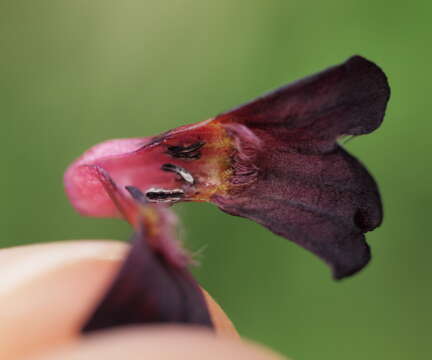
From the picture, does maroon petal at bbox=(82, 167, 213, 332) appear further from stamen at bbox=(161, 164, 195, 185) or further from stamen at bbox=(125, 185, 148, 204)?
stamen at bbox=(161, 164, 195, 185)

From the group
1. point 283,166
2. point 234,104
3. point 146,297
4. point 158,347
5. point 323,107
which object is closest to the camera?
point 158,347

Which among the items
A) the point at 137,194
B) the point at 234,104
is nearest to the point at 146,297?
the point at 137,194

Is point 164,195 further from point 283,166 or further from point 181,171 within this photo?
point 283,166

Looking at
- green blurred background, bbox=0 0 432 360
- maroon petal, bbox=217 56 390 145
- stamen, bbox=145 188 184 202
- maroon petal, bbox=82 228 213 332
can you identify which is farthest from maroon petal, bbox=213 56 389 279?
green blurred background, bbox=0 0 432 360

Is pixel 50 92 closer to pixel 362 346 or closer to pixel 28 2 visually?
pixel 28 2

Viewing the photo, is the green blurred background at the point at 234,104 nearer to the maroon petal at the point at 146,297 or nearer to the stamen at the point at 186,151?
the stamen at the point at 186,151

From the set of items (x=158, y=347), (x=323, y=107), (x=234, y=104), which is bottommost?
(x=158, y=347)

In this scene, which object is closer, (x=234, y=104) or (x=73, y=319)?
(x=73, y=319)

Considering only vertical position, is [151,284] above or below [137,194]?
below
